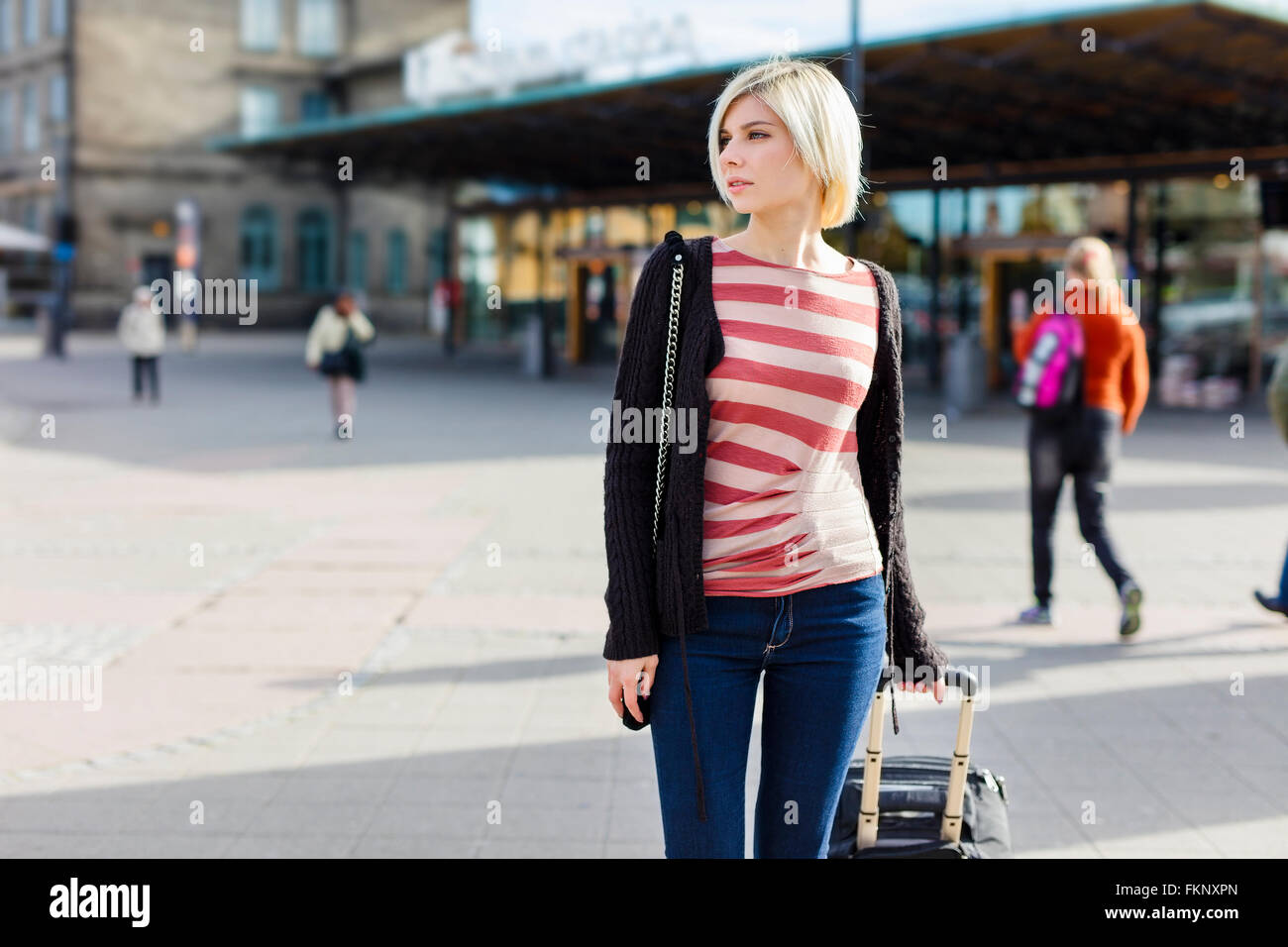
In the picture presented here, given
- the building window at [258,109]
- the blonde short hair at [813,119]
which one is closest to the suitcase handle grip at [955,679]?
the blonde short hair at [813,119]

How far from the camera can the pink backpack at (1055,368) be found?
275 inches

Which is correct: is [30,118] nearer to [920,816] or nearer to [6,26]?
[6,26]

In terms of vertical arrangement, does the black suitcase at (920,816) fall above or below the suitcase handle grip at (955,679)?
below

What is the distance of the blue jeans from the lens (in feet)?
8.32

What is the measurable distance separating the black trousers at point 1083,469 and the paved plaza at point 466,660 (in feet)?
1.61

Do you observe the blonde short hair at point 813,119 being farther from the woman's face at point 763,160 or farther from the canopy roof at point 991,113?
the canopy roof at point 991,113

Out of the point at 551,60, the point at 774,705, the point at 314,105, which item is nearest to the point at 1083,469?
the point at 774,705

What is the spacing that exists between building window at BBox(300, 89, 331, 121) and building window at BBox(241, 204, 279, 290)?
3.55 metres

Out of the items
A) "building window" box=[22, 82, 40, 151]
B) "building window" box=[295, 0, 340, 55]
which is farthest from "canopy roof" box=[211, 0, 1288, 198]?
"building window" box=[22, 82, 40, 151]
